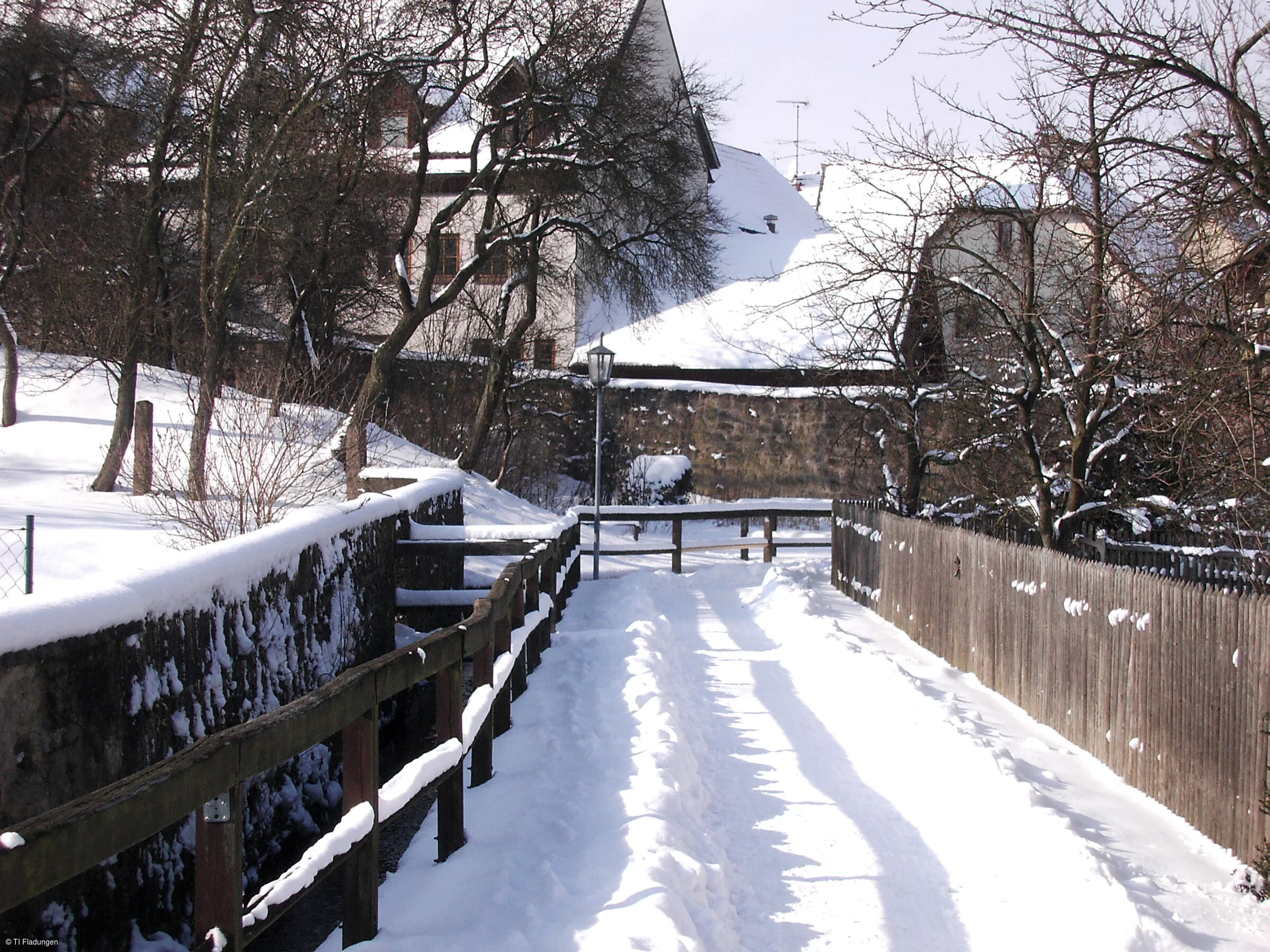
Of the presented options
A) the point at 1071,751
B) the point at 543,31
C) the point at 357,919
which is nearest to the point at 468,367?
the point at 543,31

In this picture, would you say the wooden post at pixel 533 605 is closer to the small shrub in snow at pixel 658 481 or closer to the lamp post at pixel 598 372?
the lamp post at pixel 598 372

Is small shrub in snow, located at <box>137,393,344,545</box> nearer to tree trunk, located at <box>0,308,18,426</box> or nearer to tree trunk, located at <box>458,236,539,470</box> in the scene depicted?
tree trunk, located at <box>0,308,18,426</box>

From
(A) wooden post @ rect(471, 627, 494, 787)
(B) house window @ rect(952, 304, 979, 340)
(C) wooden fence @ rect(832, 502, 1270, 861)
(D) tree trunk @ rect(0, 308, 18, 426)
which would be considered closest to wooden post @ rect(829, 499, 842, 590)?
(B) house window @ rect(952, 304, 979, 340)

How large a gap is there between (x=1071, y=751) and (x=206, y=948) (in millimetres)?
5824

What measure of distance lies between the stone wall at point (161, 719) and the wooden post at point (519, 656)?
130cm

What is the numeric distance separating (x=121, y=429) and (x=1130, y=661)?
10729 mm

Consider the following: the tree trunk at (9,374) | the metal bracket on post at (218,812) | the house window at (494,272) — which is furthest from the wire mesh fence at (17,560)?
the house window at (494,272)

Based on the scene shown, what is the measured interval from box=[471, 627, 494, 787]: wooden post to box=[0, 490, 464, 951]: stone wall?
1231 millimetres

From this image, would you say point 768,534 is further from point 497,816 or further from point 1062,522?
point 497,816

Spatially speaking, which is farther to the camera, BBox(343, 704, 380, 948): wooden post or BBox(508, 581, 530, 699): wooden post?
BBox(508, 581, 530, 699): wooden post

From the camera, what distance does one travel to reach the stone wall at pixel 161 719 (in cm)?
354

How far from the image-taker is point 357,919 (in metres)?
3.35

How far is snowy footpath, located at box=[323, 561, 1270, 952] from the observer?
3855 mm

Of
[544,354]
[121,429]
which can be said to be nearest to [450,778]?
[121,429]
